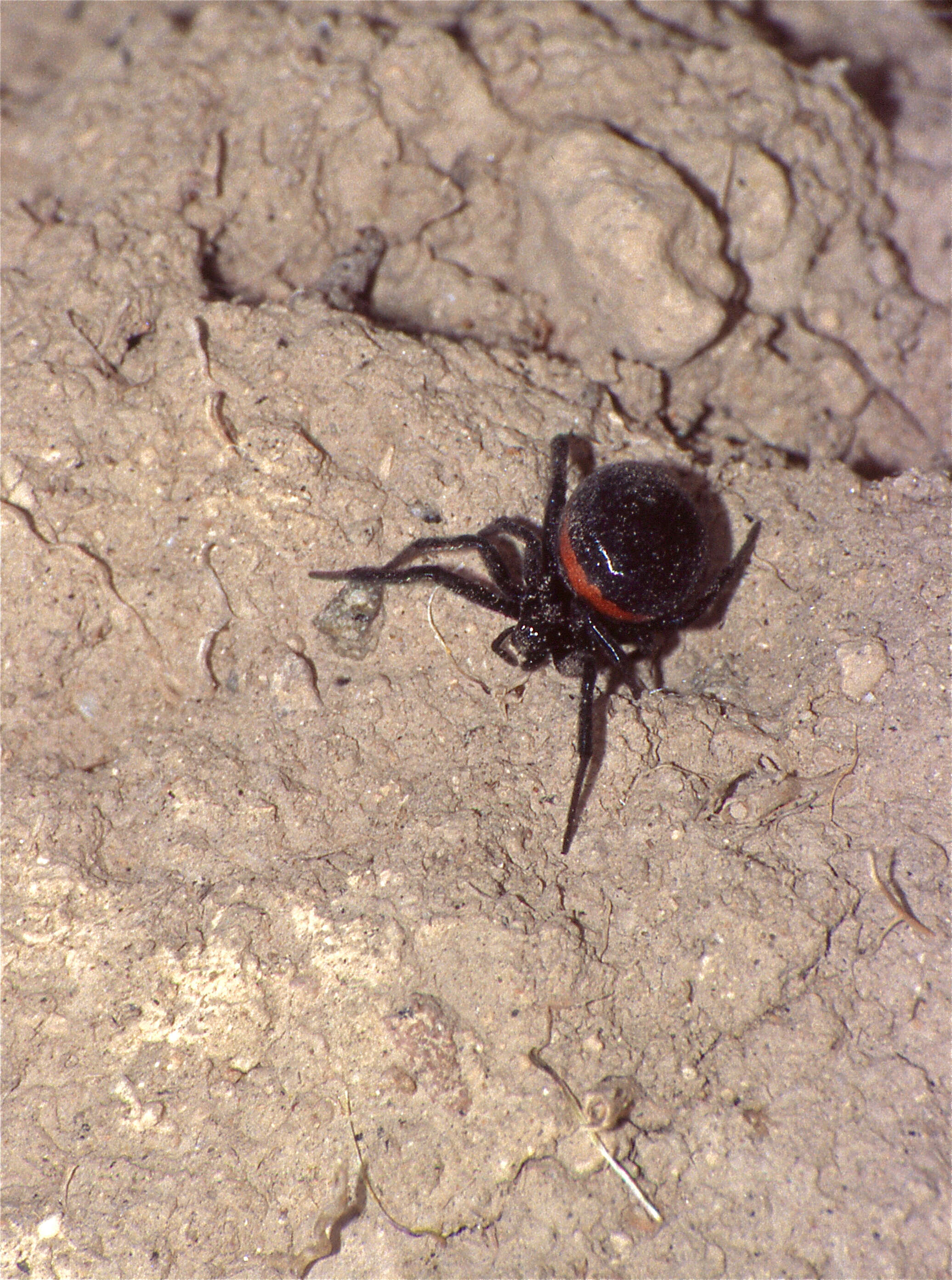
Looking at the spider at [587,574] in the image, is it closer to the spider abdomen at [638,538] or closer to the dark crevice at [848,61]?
the spider abdomen at [638,538]

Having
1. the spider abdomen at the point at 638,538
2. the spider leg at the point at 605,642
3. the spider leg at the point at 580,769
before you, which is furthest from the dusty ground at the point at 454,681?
the spider abdomen at the point at 638,538

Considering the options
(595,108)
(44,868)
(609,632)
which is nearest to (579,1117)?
(609,632)

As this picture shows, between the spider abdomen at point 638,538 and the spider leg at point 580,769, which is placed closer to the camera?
the spider leg at point 580,769

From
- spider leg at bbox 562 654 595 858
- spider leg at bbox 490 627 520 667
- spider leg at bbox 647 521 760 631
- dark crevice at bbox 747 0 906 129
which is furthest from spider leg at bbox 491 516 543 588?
dark crevice at bbox 747 0 906 129

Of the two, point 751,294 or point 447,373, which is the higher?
point 751,294

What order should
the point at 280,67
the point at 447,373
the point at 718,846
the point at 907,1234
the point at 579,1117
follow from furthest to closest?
1. the point at 280,67
2. the point at 447,373
3. the point at 718,846
4. the point at 579,1117
5. the point at 907,1234

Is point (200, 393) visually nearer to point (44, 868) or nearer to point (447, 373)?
point (447, 373)

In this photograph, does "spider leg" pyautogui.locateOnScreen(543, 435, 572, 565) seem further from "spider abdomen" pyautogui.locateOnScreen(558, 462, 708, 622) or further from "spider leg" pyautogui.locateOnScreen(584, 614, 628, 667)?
"spider leg" pyautogui.locateOnScreen(584, 614, 628, 667)

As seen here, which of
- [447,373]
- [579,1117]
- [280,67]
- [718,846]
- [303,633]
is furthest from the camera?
[280,67]
